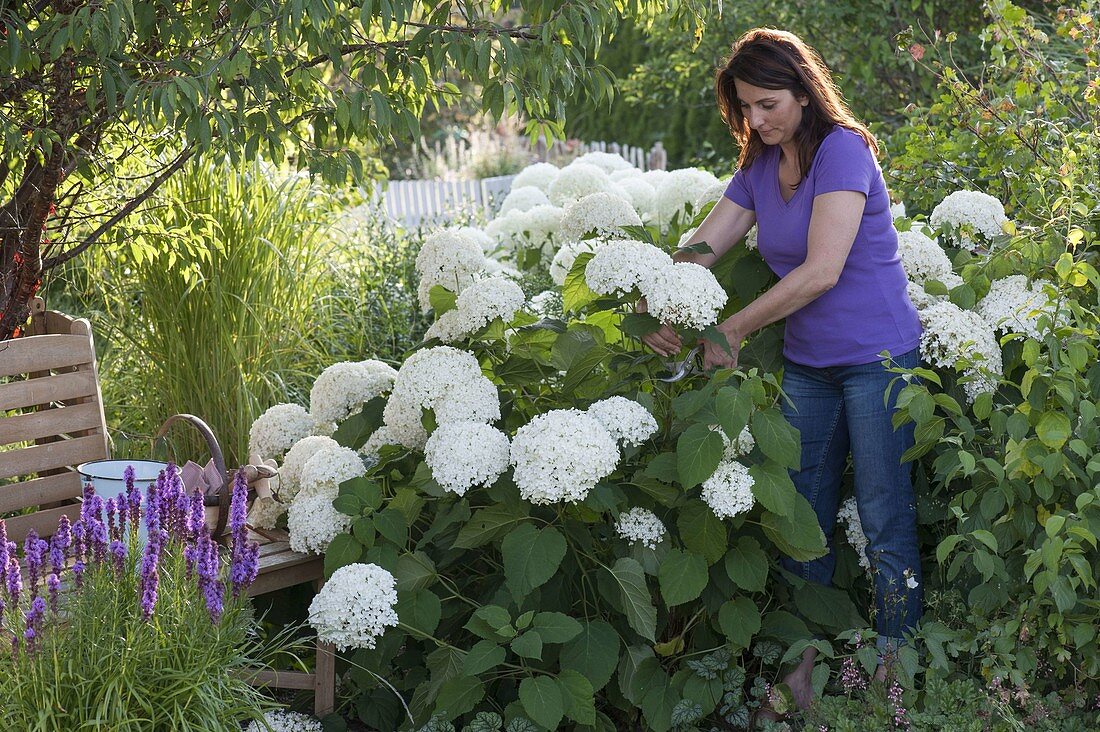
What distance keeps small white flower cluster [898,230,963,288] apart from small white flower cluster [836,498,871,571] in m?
0.66

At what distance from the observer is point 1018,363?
2.86 m

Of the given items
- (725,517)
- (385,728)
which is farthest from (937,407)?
(385,728)

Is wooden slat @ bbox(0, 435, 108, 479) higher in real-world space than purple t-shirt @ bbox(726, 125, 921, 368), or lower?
lower

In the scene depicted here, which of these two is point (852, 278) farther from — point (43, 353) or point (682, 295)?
point (43, 353)

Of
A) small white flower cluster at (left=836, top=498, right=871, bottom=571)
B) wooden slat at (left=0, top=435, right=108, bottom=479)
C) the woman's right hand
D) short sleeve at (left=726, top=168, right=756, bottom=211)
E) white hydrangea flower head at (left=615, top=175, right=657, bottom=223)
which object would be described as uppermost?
short sleeve at (left=726, top=168, right=756, bottom=211)

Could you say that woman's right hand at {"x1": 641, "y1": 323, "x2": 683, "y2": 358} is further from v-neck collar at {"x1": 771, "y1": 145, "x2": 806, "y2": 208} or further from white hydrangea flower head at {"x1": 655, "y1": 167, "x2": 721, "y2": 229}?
white hydrangea flower head at {"x1": 655, "y1": 167, "x2": 721, "y2": 229}

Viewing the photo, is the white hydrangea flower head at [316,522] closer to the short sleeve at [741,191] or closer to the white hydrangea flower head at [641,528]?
the white hydrangea flower head at [641,528]

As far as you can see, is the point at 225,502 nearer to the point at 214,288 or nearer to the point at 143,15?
the point at 143,15

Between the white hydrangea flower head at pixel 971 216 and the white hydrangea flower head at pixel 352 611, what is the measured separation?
200 cm

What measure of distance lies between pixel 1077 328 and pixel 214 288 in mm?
3084

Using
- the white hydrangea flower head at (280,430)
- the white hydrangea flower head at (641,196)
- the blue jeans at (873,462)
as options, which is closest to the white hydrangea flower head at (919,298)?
the blue jeans at (873,462)

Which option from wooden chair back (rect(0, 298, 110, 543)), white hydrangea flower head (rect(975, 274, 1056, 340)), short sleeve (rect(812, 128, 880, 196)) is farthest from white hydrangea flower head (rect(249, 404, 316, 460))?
white hydrangea flower head (rect(975, 274, 1056, 340))

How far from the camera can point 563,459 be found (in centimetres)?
233

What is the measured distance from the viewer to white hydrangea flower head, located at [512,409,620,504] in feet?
7.66
